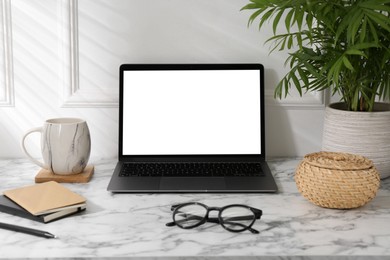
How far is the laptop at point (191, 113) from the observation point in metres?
1.66

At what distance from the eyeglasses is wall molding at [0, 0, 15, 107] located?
0.70 metres

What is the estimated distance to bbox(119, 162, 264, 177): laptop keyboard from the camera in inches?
60.5

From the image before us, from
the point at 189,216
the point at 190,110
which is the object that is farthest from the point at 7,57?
the point at 189,216

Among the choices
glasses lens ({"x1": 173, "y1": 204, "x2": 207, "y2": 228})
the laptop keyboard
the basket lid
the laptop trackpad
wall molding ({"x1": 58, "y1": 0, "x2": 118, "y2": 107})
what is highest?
wall molding ({"x1": 58, "y1": 0, "x2": 118, "y2": 107})

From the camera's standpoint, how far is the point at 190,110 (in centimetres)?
168

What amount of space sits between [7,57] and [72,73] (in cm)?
18

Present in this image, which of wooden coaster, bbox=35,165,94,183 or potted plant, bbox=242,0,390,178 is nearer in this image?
potted plant, bbox=242,0,390,178

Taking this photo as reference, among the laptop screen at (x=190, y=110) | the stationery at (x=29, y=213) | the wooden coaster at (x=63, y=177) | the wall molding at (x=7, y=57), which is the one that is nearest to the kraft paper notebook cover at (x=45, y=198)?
the stationery at (x=29, y=213)

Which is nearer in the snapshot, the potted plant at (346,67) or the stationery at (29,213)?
the stationery at (29,213)

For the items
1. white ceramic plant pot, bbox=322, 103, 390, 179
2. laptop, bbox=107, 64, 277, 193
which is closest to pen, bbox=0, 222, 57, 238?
laptop, bbox=107, 64, 277, 193

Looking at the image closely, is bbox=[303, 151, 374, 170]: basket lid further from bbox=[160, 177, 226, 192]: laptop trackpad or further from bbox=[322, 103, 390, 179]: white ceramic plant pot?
bbox=[160, 177, 226, 192]: laptop trackpad

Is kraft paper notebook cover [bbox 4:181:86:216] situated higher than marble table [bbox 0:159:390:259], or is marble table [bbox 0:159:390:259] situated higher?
kraft paper notebook cover [bbox 4:181:86:216]

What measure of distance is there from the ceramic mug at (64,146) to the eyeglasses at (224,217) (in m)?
0.34

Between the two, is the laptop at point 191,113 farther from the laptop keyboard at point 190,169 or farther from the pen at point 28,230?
the pen at point 28,230
